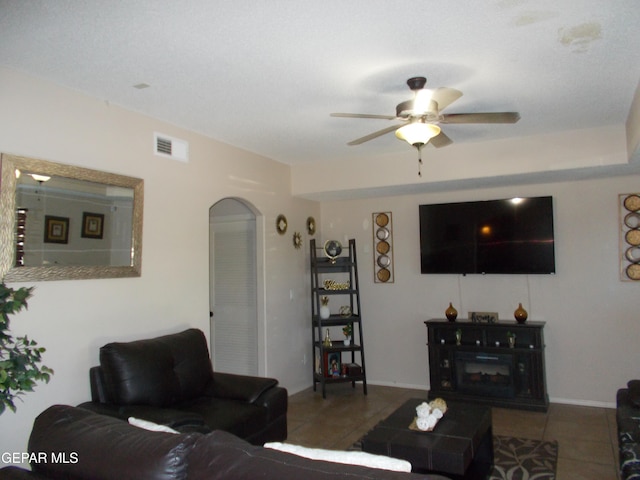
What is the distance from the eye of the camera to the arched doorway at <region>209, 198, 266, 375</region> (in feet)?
17.3

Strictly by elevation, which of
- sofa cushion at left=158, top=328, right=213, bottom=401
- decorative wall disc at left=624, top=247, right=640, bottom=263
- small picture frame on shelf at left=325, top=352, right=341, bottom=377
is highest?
decorative wall disc at left=624, top=247, right=640, bottom=263

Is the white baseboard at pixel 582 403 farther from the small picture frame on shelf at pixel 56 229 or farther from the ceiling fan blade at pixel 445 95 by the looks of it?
the small picture frame on shelf at pixel 56 229

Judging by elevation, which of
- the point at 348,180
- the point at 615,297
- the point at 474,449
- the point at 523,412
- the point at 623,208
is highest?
the point at 348,180

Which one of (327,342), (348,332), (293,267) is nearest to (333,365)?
(327,342)

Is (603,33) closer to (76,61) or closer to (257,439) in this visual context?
(76,61)

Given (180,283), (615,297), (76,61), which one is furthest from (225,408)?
(615,297)

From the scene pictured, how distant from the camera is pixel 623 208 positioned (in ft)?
15.8

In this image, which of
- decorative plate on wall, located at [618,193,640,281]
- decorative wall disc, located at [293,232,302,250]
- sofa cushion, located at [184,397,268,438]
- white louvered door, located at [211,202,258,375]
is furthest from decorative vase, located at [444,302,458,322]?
sofa cushion, located at [184,397,268,438]

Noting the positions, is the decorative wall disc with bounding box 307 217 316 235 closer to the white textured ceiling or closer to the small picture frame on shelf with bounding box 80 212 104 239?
the white textured ceiling

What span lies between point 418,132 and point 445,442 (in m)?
1.90

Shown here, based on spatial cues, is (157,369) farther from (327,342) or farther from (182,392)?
(327,342)

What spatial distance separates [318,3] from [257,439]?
2.80 metres

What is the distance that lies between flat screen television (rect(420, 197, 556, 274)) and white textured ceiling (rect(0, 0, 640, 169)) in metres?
1.34

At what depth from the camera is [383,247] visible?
5.97 m
